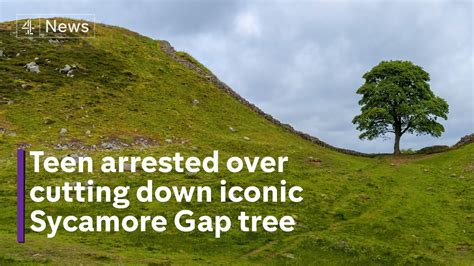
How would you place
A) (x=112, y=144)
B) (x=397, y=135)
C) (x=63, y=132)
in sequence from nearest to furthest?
1. (x=112, y=144)
2. (x=63, y=132)
3. (x=397, y=135)

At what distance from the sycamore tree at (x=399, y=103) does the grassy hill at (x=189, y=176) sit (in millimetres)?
7425

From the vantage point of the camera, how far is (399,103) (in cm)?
7475

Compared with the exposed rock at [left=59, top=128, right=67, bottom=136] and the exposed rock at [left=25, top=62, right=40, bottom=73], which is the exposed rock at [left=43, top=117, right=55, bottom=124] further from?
the exposed rock at [left=25, top=62, right=40, bottom=73]

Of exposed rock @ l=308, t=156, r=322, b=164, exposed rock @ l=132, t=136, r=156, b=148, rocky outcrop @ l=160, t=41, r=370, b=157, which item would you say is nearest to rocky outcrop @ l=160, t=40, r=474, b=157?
rocky outcrop @ l=160, t=41, r=370, b=157

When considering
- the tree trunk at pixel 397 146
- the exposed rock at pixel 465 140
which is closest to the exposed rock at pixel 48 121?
Answer: the tree trunk at pixel 397 146

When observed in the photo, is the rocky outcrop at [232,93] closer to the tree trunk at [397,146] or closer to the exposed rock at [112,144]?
the tree trunk at [397,146]

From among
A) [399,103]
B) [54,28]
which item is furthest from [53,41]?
[399,103]

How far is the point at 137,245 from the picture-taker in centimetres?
2834

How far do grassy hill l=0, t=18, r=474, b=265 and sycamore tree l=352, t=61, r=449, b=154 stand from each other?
24.4 ft

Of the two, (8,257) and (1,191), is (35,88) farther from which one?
(8,257)

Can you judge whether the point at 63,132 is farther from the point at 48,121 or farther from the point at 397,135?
the point at 397,135

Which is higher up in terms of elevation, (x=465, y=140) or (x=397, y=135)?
(x=397, y=135)

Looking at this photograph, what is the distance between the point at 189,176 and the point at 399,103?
45657mm

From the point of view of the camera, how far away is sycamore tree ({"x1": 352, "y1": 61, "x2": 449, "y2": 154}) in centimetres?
7350
